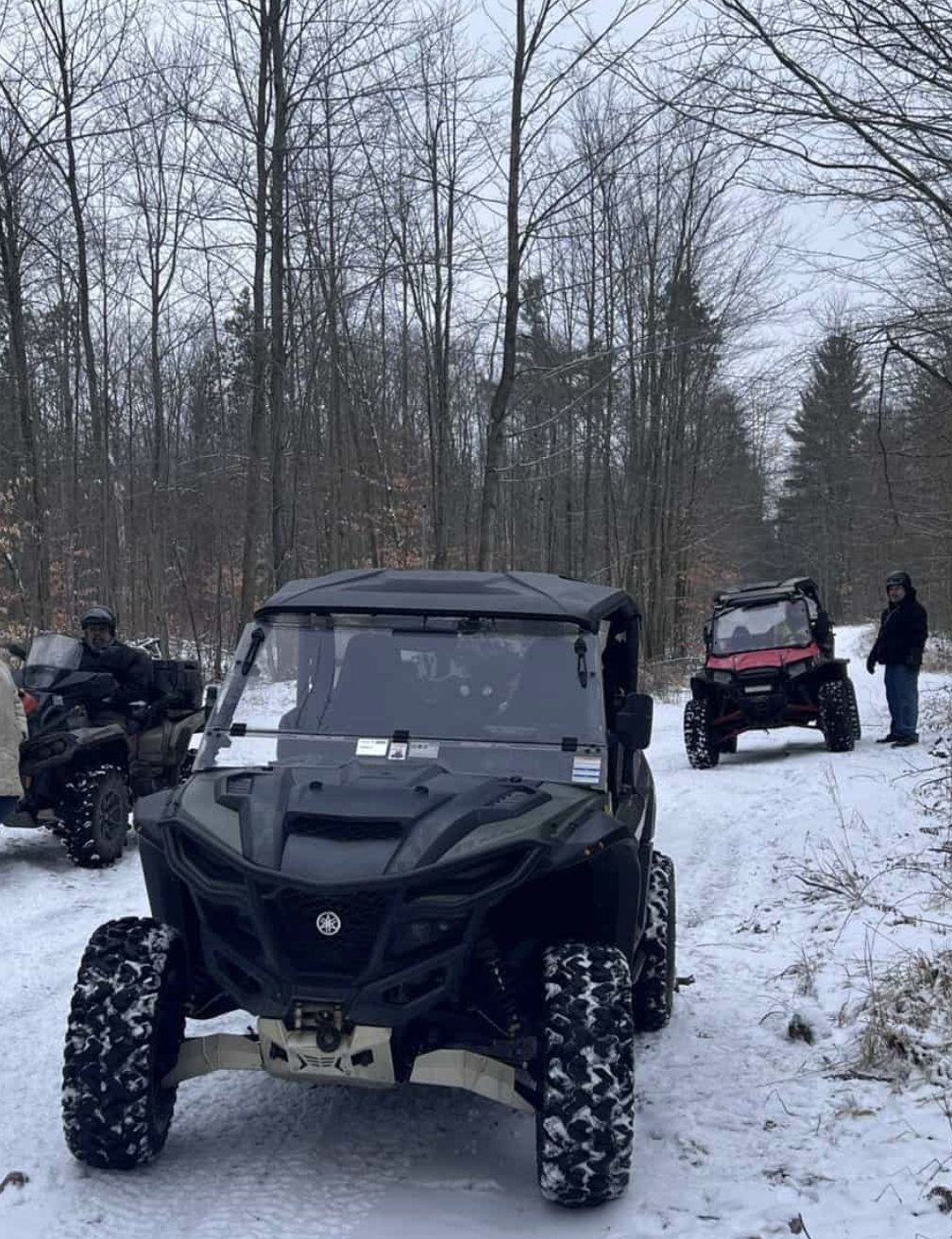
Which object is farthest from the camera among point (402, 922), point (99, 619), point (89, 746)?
point (99, 619)

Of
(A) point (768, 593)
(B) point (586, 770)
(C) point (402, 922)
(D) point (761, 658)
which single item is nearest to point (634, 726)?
(B) point (586, 770)

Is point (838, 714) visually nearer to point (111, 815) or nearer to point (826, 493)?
point (111, 815)

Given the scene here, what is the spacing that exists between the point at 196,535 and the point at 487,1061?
1308 inches

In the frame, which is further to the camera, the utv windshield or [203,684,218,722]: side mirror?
the utv windshield

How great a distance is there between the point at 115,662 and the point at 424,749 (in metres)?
6.08

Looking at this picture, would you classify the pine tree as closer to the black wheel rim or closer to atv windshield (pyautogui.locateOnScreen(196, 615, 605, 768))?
atv windshield (pyautogui.locateOnScreen(196, 615, 605, 768))

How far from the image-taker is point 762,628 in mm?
15219

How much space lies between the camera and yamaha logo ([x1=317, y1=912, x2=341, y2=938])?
11.9 ft

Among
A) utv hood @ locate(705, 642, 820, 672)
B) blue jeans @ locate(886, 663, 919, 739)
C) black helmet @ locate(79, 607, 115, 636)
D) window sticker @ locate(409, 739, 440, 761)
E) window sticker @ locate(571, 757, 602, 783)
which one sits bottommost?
blue jeans @ locate(886, 663, 919, 739)

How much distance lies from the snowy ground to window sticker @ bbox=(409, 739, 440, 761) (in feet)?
4.16

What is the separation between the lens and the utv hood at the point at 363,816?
3676 millimetres

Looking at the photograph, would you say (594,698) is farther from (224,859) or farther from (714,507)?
(714,507)

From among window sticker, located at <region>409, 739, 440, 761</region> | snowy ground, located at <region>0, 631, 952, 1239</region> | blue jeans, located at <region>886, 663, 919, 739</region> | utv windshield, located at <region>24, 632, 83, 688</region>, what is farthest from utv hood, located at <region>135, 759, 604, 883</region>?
blue jeans, located at <region>886, 663, 919, 739</region>

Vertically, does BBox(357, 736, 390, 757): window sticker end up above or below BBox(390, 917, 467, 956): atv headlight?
above
